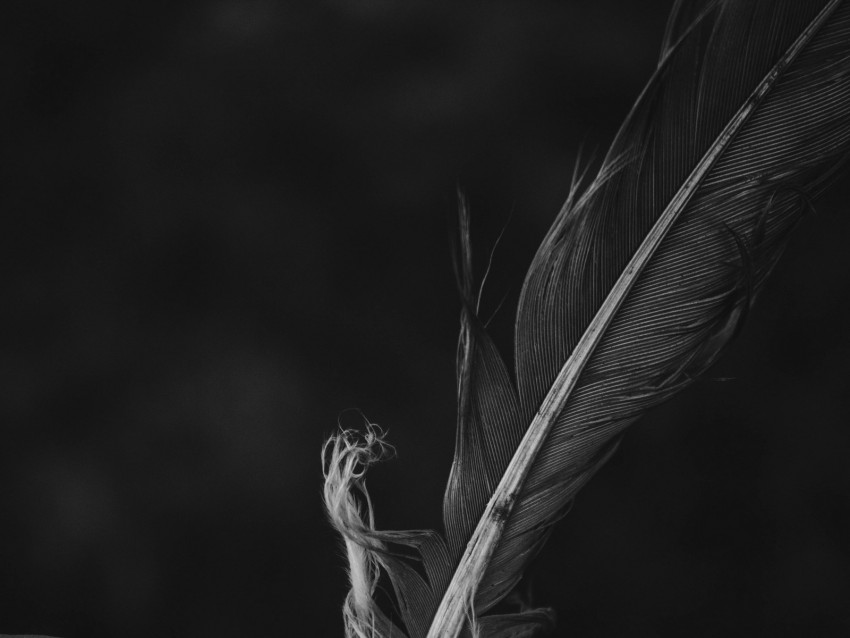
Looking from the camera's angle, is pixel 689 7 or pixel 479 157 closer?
pixel 689 7

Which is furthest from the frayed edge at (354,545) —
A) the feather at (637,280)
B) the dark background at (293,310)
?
the dark background at (293,310)

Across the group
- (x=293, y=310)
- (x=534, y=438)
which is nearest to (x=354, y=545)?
(x=534, y=438)

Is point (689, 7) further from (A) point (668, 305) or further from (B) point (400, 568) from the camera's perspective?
(B) point (400, 568)

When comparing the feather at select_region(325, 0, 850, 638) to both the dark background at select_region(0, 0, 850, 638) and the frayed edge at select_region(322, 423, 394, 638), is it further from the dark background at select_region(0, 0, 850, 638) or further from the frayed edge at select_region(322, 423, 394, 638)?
the dark background at select_region(0, 0, 850, 638)

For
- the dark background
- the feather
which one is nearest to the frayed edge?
the feather

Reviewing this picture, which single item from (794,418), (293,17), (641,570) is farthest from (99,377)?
(794,418)
